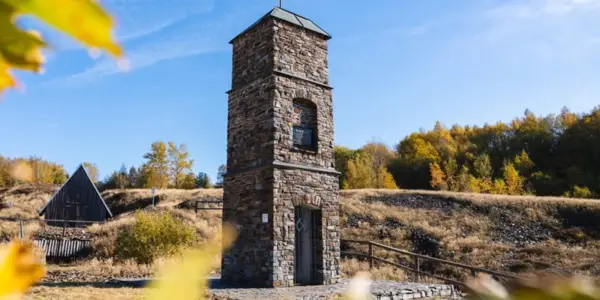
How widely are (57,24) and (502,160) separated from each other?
49.4m

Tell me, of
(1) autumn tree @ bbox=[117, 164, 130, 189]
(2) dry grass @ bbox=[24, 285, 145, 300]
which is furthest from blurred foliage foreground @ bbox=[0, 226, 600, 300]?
(1) autumn tree @ bbox=[117, 164, 130, 189]

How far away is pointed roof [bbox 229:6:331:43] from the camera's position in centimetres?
1106

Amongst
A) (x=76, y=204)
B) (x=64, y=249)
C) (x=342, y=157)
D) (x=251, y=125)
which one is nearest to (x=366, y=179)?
(x=342, y=157)

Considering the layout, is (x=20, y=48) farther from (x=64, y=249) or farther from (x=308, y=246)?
(x=64, y=249)

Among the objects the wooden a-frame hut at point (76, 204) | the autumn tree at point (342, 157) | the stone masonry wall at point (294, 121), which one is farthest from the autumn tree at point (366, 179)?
the stone masonry wall at point (294, 121)

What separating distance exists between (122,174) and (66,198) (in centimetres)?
2415

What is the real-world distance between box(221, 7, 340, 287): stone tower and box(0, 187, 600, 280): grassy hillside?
328 centimetres

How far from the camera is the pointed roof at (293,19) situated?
11.1 meters

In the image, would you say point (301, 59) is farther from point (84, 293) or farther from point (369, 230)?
point (369, 230)

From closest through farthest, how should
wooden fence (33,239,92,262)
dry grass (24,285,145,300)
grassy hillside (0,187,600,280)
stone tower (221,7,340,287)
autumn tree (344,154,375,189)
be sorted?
dry grass (24,285,145,300) < stone tower (221,7,340,287) < wooden fence (33,239,92,262) < grassy hillside (0,187,600,280) < autumn tree (344,154,375,189)

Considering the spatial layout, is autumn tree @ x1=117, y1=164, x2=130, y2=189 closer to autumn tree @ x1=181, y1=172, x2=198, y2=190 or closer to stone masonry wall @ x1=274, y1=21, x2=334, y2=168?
autumn tree @ x1=181, y1=172, x2=198, y2=190

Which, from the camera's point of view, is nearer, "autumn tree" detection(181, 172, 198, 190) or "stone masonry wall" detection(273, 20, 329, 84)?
"stone masonry wall" detection(273, 20, 329, 84)

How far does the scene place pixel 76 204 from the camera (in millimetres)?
26359

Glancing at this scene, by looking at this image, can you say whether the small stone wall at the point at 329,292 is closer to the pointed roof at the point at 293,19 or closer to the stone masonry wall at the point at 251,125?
the stone masonry wall at the point at 251,125
